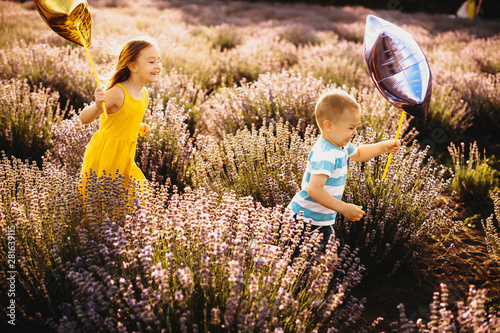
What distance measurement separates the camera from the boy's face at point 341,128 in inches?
80.7

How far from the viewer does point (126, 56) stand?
2416mm

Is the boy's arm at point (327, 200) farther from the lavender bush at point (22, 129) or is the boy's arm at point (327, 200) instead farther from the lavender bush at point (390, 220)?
the lavender bush at point (22, 129)

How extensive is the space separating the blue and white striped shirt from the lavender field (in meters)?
0.18

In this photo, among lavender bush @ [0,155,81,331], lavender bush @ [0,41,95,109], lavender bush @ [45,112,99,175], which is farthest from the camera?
lavender bush @ [0,41,95,109]

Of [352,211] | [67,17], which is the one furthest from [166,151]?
[352,211]

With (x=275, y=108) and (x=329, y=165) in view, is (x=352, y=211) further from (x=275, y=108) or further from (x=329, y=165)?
(x=275, y=108)

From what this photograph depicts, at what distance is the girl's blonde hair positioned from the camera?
240 centimetres

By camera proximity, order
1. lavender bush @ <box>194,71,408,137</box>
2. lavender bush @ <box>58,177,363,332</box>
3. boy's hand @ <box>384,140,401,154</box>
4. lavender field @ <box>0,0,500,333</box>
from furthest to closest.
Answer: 1. lavender bush @ <box>194,71,408,137</box>
2. boy's hand @ <box>384,140,401,154</box>
3. lavender field @ <box>0,0,500,333</box>
4. lavender bush @ <box>58,177,363,332</box>

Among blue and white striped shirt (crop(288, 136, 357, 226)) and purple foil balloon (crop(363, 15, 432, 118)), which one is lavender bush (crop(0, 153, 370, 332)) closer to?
blue and white striped shirt (crop(288, 136, 357, 226))

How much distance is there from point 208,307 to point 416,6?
21.2 meters

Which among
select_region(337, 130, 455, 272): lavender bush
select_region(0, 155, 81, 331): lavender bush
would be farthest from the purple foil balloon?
select_region(0, 155, 81, 331): lavender bush

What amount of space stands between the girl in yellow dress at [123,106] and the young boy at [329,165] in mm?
1091

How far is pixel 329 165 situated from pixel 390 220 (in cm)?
72

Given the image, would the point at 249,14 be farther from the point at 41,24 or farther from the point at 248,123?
the point at 248,123
